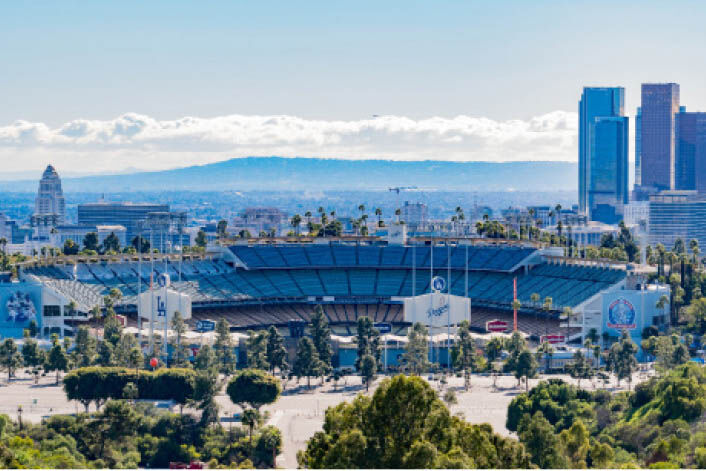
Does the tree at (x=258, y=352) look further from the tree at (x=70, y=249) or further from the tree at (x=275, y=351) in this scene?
the tree at (x=70, y=249)

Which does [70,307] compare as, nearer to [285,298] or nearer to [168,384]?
[285,298]

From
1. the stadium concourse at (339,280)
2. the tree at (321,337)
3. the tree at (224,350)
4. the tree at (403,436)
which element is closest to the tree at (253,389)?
the tree at (224,350)

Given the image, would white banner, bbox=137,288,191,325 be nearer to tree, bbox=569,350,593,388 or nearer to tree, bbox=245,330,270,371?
tree, bbox=245,330,270,371

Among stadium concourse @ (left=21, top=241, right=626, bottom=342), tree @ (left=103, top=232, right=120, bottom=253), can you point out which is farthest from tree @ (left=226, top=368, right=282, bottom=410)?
tree @ (left=103, top=232, right=120, bottom=253)

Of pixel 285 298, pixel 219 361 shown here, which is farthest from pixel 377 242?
pixel 219 361

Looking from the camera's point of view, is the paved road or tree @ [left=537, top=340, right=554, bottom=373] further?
tree @ [left=537, top=340, right=554, bottom=373]
